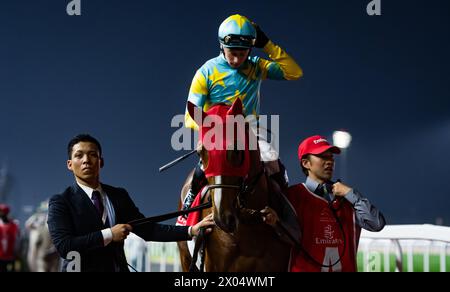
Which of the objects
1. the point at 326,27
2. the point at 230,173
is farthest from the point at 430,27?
the point at 230,173

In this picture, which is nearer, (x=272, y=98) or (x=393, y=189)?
(x=272, y=98)

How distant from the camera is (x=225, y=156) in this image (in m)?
3.21

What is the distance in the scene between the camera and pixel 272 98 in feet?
66.8

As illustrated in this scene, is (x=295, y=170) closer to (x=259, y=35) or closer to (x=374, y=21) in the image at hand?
(x=374, y=21)

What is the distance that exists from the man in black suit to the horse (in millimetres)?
490

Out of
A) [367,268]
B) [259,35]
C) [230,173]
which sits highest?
[259,35]

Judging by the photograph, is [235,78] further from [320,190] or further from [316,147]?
[320,190]

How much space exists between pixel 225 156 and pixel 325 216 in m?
0.88

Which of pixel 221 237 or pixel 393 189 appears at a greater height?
pixel 393 189

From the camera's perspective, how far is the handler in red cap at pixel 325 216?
11.9 ft
